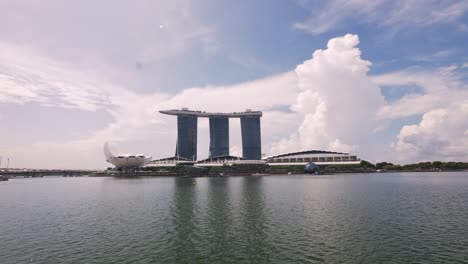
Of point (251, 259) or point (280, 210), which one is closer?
point (251, 259)

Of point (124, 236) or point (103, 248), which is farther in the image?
point (124, 236)

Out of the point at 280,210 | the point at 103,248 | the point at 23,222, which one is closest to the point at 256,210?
the point at 280,210

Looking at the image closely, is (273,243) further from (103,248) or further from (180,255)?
(103,248)

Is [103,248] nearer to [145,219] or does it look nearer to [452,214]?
[145,219]

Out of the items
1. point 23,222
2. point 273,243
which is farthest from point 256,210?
point 23,222

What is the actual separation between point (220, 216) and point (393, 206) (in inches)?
1374

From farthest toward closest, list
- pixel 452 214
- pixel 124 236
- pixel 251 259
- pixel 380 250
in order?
pixel 452 214, pixel 124 236, pixel 380 250, pixel 251 259

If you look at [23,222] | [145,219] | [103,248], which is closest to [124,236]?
[103,248]

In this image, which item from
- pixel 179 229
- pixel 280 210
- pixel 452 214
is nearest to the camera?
pixel 179 229

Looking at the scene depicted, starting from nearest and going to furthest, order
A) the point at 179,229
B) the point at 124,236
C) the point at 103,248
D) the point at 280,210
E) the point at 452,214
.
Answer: the point at 103,248, the point at 124,236, the point at 179,229, the point at 452,214, the point at 280,210

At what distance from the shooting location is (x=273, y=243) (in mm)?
34625

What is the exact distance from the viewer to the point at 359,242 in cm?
3444

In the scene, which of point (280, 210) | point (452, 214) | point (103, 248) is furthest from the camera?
point (280, 210)

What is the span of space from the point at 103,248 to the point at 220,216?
21376 mm
